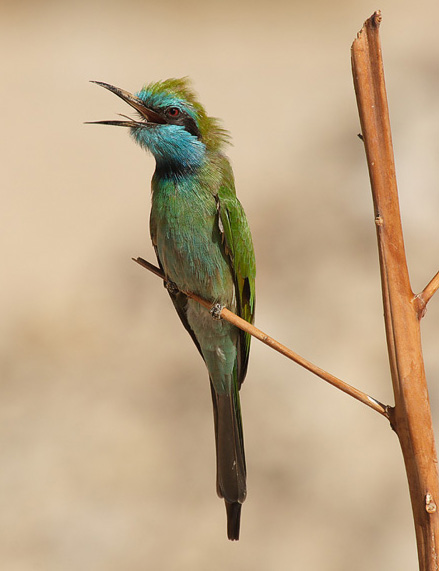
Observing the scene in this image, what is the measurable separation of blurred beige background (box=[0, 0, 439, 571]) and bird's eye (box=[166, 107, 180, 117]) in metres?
1.81

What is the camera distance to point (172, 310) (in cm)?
398

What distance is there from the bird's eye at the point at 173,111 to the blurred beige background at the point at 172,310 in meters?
1.81

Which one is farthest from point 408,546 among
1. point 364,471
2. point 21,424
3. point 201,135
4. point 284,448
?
point 201,135

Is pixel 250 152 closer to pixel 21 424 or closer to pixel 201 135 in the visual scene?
pixel 21 424

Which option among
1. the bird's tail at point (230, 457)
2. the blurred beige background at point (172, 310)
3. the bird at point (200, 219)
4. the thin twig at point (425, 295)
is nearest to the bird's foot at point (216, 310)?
the bird at point (200, 219)

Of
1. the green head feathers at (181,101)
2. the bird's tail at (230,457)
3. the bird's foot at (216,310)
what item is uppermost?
the green head feathers at (181,101)

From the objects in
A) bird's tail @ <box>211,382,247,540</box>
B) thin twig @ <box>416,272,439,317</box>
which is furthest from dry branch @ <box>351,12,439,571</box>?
bird's tail @ <box>211,382,247,540</box>

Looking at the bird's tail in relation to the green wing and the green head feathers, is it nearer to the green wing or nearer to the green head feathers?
the green wing

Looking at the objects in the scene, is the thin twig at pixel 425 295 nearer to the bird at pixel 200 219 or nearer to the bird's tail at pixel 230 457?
the bird's tail at pixel 230 457

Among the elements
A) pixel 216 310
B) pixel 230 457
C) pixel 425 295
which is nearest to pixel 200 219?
pixel 216 310

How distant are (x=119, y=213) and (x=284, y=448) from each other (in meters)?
1.76

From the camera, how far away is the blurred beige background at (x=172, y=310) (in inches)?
139

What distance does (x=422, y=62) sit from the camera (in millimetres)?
4828

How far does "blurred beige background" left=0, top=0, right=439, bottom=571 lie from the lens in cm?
353
